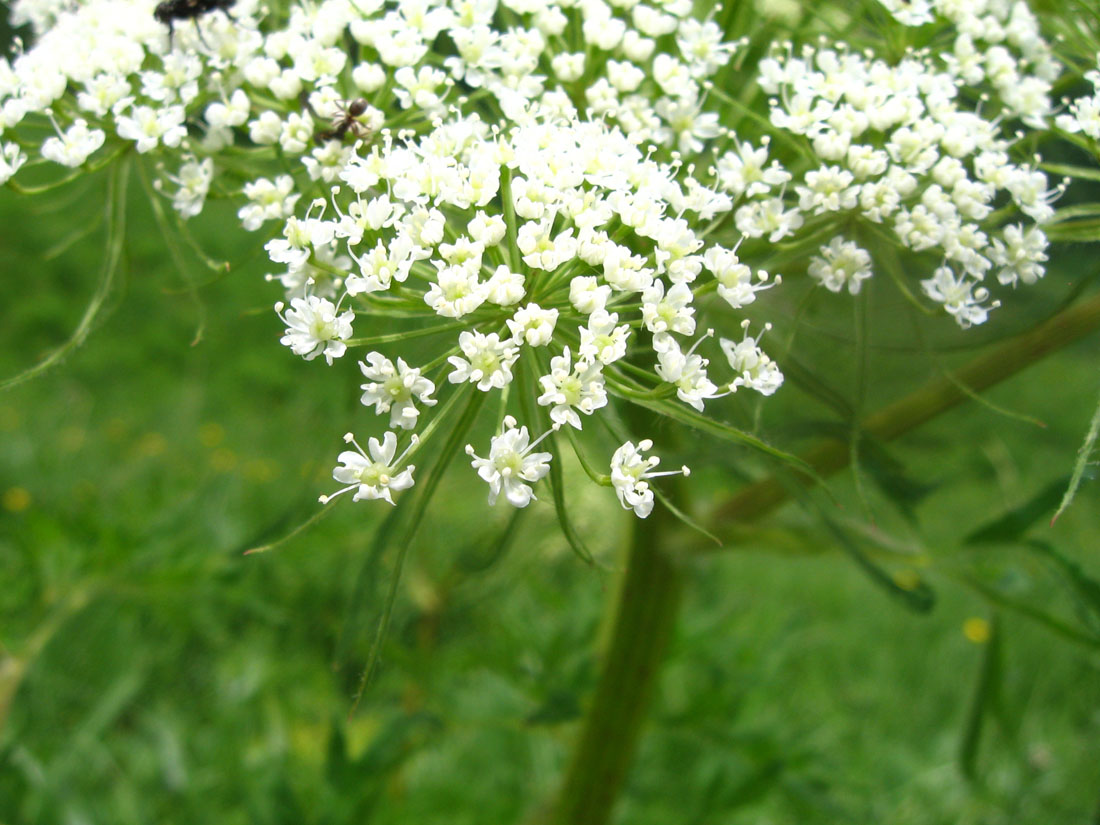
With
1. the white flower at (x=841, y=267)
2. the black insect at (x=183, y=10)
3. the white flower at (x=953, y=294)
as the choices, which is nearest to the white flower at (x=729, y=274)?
the white flower at (x=841, y=267)

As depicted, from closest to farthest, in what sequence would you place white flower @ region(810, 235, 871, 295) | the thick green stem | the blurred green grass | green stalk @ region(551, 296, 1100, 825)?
white flower @ region(810, 235, 871, 295), green stalk @ region(551, 296, 1100, 825), the thick green stem, the blurred green grass

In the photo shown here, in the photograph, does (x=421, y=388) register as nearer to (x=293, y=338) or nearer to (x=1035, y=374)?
(x=293, y=338)

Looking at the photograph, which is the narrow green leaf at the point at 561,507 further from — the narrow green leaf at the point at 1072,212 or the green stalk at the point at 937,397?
the narrow green leaf at the point at 1072,212

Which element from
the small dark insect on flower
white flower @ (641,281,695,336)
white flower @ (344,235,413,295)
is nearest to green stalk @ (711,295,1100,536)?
white flower @ (641,281,695,336)

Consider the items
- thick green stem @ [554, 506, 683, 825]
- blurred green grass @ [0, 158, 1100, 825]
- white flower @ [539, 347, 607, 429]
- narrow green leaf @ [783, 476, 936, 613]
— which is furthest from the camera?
blurred green grass @ [0, 158, 1100, 825]

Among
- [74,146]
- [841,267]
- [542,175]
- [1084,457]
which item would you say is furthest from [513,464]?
[74,146]

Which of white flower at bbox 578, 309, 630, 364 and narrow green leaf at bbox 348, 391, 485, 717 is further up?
white flower at bbox 578, 309, 630, 364

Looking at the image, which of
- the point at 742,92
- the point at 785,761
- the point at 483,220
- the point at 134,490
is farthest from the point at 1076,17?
the point at 134,490

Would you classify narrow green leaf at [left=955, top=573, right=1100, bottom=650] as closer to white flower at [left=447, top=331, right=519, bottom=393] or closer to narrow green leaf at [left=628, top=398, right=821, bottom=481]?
narrow green leaf at [left=628, top=398, right=821, bottom=481]
